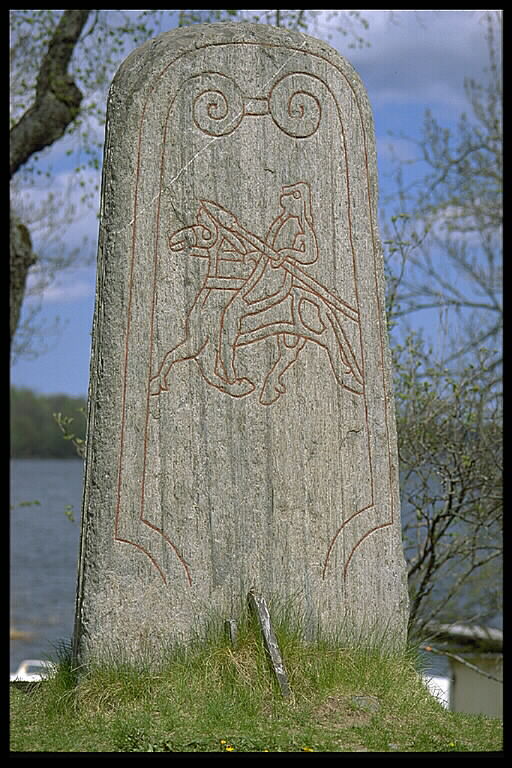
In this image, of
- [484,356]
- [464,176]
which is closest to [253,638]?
[484,356]

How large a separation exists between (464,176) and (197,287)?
6.38m

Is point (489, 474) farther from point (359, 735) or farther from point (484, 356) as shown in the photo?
point (359, 735)

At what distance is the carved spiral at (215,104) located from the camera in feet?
15.4

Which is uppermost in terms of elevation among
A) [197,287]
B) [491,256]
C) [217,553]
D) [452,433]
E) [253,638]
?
[491,256]

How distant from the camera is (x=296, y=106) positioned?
4812 mm

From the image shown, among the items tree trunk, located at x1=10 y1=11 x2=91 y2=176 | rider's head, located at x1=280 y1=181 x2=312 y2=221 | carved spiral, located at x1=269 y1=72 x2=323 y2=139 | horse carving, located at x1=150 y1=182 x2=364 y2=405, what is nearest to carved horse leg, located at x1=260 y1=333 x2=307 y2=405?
horse carving, located at x1=150 y1=182 x2=364 y2=405

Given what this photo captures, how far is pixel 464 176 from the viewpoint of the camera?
33.9 ft

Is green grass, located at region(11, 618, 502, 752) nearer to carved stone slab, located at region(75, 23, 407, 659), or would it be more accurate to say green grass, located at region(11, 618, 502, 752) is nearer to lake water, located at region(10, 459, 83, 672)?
carved stone slab, located at region(75, 23, 407, 659)

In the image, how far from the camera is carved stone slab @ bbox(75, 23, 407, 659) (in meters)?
4.45

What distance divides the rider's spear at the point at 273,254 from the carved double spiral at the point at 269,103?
358 mm

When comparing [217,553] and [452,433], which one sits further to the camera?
[452,433]

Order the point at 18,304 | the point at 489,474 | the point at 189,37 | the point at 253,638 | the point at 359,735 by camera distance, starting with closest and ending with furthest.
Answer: the point at 359,735 < the point at 253,638 < the point at 189,37 < the point at 489,474 < the point at 18,304

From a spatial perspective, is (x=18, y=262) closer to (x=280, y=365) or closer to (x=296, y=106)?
(x=296, y=106)

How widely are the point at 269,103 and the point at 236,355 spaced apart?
1.18 meters
